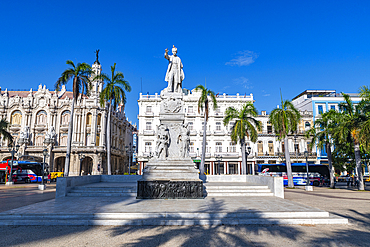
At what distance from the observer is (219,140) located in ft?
166

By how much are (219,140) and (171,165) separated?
38655mm

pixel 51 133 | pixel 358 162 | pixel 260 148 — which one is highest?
pixel 51 133

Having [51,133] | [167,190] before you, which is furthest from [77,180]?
[51,133]

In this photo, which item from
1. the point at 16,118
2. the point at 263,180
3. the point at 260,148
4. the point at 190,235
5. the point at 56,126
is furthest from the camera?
the point at 16,118

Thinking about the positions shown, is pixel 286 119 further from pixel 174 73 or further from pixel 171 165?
pixel 171 165

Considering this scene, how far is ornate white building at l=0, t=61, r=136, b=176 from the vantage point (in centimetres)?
4880

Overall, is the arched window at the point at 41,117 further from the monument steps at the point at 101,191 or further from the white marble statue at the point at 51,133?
the monument steps at the point at 101,191

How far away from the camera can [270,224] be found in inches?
298

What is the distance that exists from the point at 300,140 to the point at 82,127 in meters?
43.3

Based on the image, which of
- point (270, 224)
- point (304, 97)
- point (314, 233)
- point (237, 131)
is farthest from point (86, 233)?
point (304, 97)

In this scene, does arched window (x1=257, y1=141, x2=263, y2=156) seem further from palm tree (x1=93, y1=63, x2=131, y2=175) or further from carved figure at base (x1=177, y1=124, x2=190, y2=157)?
carved figure at base (x1=177, y1=124, x2=190, y2=157)

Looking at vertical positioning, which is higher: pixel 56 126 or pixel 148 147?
pixel 56 126

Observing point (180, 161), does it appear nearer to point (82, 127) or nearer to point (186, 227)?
point (186, 227)

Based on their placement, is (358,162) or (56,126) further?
(56,126)
